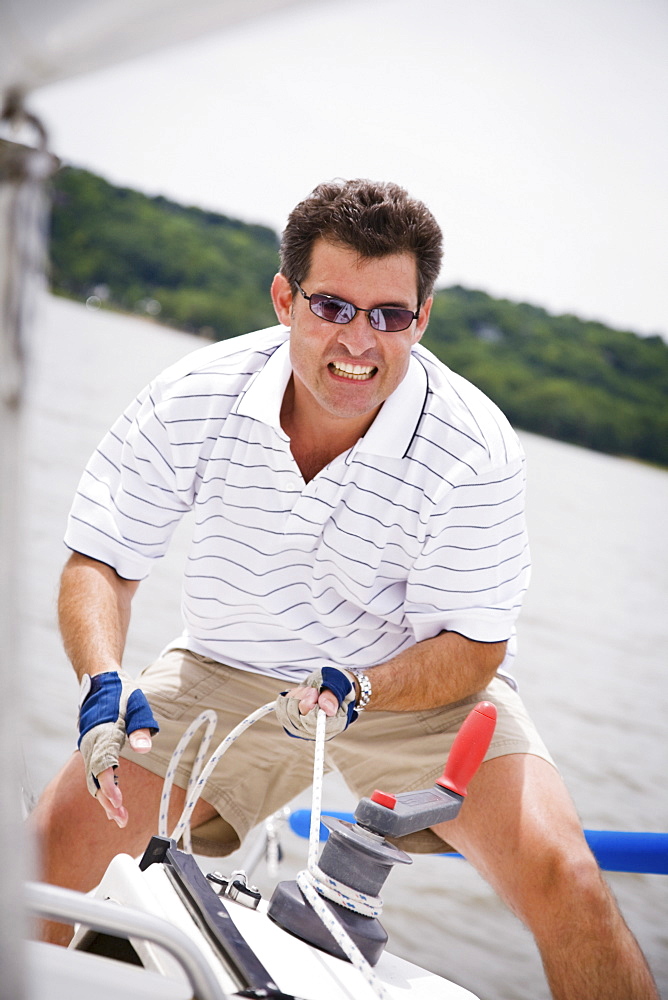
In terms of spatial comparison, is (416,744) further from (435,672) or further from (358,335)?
(358,335)

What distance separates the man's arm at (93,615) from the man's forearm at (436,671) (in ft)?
1.51

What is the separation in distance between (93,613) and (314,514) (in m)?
0.44

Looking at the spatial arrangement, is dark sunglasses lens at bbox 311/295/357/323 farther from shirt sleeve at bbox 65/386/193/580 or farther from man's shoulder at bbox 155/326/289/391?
shirt sleeve at bbox 65/386/193/580

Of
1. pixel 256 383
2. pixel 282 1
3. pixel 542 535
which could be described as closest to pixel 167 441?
pixel 256 383

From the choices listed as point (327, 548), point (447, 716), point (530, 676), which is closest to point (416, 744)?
point (447, 716)

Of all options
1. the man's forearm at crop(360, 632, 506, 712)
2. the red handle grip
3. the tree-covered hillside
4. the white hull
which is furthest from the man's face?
the tree-covered hillside

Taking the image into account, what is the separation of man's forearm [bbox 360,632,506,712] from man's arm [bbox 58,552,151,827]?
1.51 feet

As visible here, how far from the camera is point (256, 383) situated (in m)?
1.90

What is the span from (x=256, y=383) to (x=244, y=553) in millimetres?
331

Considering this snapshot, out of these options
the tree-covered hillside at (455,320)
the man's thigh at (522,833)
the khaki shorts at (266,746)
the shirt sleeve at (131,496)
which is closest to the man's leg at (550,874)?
the man's thigh at (522,833)

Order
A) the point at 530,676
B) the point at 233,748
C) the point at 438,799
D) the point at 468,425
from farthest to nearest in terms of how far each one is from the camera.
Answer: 1. the point at 530,676
2. the point at 233,748
3. the point at 468,425
4. the point at 438,799

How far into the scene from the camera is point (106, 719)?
1512 millimetres

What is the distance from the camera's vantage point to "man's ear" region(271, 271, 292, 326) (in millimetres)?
1948

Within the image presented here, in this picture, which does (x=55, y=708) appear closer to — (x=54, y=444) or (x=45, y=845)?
(x=45, y=845)
